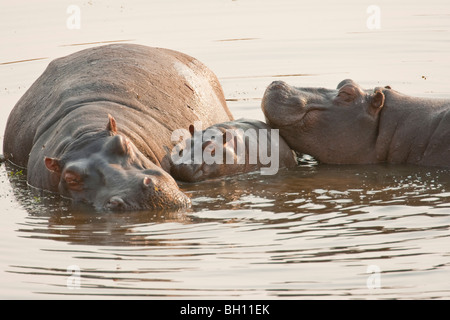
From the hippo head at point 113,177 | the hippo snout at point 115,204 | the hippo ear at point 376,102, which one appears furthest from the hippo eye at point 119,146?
the hippo ear at point 376,102

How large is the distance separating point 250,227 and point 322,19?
11662mm

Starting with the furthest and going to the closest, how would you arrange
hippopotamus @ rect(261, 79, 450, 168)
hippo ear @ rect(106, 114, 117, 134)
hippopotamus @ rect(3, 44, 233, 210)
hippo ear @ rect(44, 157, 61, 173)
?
hippopotamus @ rect(261, 79, 450, 168) → hippo ear @ rect(106, 114, 117, 134) → hippo ear @ rect(44, 157, 61, 173) → hippopotamus @ rect(3, 44, 233, 210)

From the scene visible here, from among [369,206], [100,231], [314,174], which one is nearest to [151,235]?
[100,231]

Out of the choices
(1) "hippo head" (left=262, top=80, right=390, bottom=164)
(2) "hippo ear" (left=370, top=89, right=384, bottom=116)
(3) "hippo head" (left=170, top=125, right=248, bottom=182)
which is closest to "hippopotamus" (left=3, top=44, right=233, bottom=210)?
(3) "hippo head" (left=170, top=125, right=248, bottom=182)

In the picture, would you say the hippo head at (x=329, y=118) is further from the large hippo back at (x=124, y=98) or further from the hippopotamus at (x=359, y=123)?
the large hippo back at (x=124, y=98)

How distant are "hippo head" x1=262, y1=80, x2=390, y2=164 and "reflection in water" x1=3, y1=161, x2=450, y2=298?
503mm

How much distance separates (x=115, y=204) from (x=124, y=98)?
2.15 m

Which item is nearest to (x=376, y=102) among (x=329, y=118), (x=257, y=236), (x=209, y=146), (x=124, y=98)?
(x=329, y=118)

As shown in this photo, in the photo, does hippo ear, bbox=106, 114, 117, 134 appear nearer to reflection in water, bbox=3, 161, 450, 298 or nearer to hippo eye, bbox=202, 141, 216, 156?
reflection in water, bbox=3, 161, 450, 298

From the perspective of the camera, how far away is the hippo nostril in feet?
28.2

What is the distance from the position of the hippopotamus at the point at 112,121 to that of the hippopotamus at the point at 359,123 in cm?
102

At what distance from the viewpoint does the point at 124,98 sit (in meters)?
10.5

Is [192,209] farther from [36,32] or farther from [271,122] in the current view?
[36,32]

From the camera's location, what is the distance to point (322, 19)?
19688 mm
